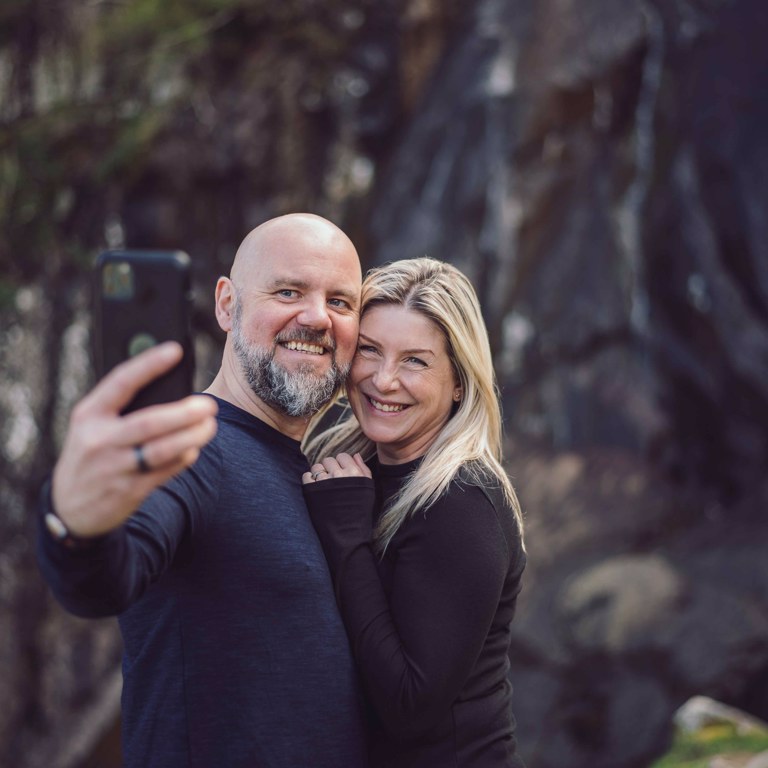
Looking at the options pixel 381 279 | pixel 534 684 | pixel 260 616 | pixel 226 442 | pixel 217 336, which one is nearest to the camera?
pixel 260 616

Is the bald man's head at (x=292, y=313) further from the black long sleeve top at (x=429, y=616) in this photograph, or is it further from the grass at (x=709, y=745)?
the grass at (x=709, y=745)

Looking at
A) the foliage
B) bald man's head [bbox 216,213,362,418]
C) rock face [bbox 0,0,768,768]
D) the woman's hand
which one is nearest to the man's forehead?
bald man's head [bbox 216,213,362,418]

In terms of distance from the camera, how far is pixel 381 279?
9.03 ft

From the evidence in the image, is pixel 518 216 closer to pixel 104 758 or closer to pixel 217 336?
pixel 217 336

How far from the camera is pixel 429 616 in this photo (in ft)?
7.47

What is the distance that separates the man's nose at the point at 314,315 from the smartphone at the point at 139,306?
3.19ft

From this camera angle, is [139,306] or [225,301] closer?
[139,306]

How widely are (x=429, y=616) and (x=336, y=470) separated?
18.1 inches

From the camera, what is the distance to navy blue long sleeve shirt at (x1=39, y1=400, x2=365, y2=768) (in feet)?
6.83

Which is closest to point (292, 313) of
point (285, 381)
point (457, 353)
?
point (285, 381)

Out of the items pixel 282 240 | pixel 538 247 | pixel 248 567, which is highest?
pixel 538 247

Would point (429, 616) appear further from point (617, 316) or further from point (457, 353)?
point (617, 316)

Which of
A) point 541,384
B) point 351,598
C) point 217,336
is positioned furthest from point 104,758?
point 351,598

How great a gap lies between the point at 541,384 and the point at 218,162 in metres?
3.87
